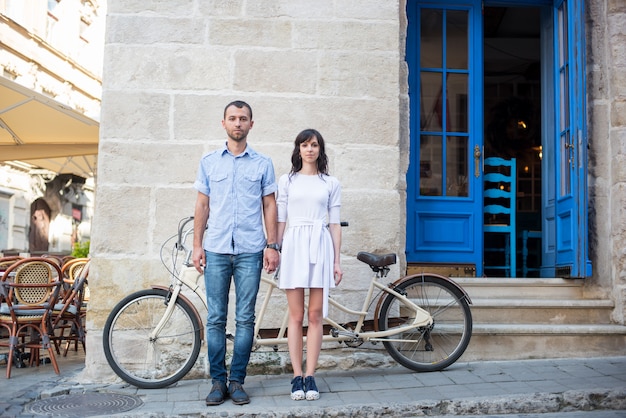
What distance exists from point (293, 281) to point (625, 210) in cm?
322

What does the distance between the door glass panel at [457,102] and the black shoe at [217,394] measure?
12.1 feet

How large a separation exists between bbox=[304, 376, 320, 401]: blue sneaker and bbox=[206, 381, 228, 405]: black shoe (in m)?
0.52

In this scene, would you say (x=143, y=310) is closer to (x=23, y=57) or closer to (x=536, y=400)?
(x=536, y=400)

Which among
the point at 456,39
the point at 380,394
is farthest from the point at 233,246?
the point at 456,39

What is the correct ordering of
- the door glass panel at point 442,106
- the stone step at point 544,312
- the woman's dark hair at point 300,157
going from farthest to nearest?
the door glass panel at point 442,106 → the stone step at point 544,312 → the woman's dark hair at point 300,157

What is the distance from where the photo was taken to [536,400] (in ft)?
13.9

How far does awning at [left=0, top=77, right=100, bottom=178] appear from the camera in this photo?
23.1 ft

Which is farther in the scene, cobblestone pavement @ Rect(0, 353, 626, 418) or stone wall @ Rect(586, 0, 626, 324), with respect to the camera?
stone wall @ Rect(586, 0, 626, 324)

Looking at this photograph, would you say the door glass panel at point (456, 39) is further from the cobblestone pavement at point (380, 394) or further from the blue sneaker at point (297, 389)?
the blue sneaker at point (297, 389)

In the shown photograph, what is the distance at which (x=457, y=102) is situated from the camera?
22.5 feet

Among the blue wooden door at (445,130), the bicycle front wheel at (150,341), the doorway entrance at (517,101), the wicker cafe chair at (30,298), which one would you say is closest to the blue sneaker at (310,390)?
the bicycle front wheel at (150,341)

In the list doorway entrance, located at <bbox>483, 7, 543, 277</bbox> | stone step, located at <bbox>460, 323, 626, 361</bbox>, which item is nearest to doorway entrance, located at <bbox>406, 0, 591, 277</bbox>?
stone step, located at <bbox>460, 323, 626, 361</bbox>

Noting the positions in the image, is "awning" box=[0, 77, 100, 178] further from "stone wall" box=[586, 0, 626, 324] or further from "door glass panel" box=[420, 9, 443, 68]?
"stone wall" box=[586, 0, 626, 324]

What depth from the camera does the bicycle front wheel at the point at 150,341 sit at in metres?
4.81
